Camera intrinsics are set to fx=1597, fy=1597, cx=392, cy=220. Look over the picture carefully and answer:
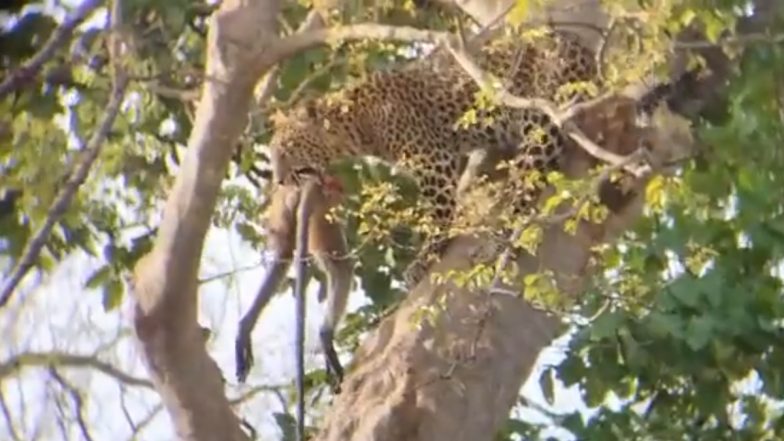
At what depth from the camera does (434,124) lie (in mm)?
3266

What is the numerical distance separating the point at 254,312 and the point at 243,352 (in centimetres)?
10

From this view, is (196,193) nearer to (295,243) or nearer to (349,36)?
(349,36)

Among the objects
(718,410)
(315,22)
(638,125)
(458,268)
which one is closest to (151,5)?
(315,22)

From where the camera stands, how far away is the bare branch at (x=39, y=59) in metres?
1.56

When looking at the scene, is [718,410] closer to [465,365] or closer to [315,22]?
[465,365]

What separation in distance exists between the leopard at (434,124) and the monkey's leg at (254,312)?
0.18m

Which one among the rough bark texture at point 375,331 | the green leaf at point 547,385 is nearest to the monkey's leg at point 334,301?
the rough bark texture at point 375,331

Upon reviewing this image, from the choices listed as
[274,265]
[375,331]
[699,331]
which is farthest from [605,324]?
[274,265]

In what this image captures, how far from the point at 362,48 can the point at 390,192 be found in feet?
1.07

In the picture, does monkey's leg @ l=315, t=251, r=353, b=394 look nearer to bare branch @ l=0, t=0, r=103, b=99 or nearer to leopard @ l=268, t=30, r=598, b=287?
leopard @ l=268, t=30, r=598, b=287

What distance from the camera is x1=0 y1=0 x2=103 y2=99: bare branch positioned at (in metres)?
1.56

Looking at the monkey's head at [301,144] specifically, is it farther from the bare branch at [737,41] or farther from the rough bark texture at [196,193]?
the bare branch at [737,41]

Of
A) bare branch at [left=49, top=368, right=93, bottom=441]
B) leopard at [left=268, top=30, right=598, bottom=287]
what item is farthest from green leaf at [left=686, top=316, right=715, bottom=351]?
bare branch at [left=49, top=368, right=93, bottom=441]

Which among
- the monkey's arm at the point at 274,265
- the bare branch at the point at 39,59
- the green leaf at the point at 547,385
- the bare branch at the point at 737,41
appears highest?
the monkey's arm at the point at 274,265
